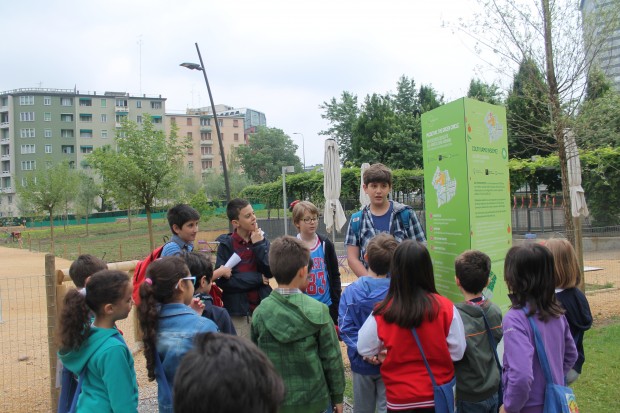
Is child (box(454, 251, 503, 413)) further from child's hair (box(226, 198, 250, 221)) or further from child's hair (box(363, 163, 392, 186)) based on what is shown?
child's hair (box(226, 198, 250, 221))

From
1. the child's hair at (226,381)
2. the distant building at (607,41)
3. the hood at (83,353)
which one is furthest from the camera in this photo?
the distant building at (607,41)

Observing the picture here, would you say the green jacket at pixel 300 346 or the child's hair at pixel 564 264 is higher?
the child's hair at pixel 564 264

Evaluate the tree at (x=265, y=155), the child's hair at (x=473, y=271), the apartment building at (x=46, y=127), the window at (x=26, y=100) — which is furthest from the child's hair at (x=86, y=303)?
the window at (x=26, y=100)

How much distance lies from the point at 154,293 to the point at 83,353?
458mm

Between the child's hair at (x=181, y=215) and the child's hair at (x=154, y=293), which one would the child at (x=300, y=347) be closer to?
the child's hair at (x=154, y=293)

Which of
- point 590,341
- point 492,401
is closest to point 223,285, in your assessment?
point 492,401

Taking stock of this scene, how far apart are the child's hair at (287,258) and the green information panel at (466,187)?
5.52 feet

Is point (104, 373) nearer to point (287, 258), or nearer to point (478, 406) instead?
→ point (287, 258)

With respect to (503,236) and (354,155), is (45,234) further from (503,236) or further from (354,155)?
(503,236)

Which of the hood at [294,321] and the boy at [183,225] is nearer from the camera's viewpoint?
the hood at [294,321]

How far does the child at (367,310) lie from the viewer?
10.6 ft

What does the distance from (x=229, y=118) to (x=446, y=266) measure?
328ft

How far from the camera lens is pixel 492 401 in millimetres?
3127

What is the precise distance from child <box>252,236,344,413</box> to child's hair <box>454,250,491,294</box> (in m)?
0.93
